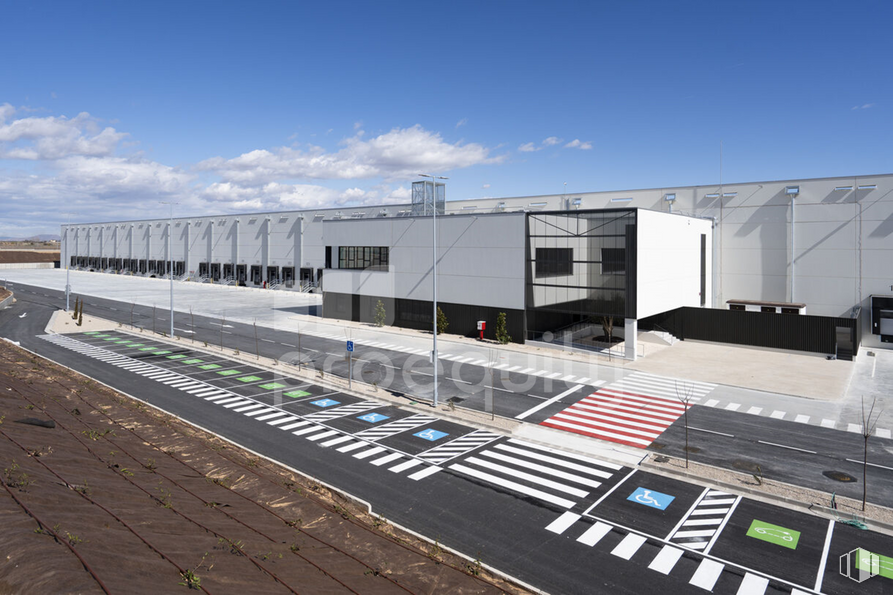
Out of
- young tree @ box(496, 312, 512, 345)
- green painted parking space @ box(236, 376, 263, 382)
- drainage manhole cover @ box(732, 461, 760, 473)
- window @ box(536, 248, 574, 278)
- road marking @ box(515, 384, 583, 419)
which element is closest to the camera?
drainage manhole cover @ box(732, 461, 760, 473)

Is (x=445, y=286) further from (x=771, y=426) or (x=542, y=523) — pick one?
(x=542, y=523)

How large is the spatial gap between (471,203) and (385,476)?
50560 mm

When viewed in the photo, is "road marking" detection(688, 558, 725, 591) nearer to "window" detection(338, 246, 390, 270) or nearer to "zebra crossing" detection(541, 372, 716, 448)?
"zebra crossing" detection(541, 372, 716, 448)


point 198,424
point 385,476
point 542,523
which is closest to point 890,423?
point 542,523

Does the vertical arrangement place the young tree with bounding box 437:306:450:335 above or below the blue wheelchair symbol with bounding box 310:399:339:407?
above

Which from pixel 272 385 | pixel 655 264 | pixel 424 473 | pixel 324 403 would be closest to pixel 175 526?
pixel 424 473

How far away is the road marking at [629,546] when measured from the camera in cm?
1316

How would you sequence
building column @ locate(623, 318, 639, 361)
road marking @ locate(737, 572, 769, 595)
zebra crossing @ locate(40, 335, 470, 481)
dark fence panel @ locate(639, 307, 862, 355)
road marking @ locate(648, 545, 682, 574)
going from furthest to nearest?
1. dark fence panel @ locate(639, 307, 862, 355)
2. building column @ locate(623, 318, 639, 361)
3. zebra crossing @ locate(40, 335, 470, 481)
4. road marking @ locate(648, 545, 682, 574)
5. road marking @ locate(737, 572, 769, 595)

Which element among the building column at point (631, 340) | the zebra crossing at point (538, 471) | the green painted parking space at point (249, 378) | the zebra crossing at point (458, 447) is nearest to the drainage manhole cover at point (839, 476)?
the zebra crossing at point (538, 471)

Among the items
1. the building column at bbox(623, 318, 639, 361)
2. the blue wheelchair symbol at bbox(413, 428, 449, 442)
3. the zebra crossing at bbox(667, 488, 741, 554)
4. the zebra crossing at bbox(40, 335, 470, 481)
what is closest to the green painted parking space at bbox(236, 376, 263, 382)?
the zebra crossing at bbox(40, 335, 470, 481)

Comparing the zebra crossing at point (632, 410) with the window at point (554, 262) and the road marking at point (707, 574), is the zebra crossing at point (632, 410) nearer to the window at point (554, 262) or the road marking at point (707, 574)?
the road marking at point (707, 574)

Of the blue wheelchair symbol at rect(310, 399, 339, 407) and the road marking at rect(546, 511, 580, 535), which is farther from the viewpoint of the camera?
the blue wheelchair symbol at rect(310, 399, 339, 407)

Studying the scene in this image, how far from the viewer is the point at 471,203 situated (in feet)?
213

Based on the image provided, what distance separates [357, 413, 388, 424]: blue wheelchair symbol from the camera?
23453 millimetres
